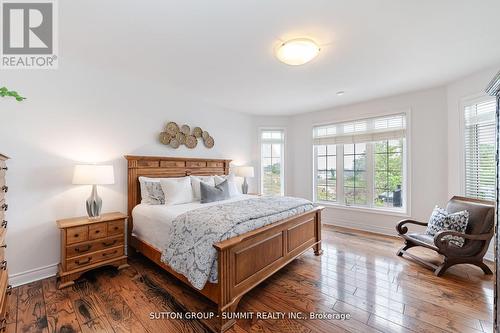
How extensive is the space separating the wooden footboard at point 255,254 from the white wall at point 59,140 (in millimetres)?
2096

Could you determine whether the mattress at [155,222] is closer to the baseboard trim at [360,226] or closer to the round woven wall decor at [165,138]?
the round woven wall decor at [165,138]

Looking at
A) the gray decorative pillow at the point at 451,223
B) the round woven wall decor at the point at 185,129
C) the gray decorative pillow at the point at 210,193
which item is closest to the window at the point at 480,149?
the gray decorative pillow at the point at 451,223

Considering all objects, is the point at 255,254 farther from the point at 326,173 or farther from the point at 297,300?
Answer: the point at 326,173

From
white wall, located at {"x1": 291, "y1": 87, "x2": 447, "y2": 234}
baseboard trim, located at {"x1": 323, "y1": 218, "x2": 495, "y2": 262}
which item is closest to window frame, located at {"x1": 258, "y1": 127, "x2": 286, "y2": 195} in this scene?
baseboard trim, located at {"x1": 323, "y1": 218, "x2": 495, "y2": 262}

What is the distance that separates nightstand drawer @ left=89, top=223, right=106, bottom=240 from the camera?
248cm

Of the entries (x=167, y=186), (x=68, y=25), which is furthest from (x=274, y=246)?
(x=68, y=25)

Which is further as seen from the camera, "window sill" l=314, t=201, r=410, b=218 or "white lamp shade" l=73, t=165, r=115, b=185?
"window sill" l=314, t=201, r=410, b=218

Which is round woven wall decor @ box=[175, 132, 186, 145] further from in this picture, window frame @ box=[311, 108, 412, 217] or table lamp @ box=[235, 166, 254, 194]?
window frame @ box=[311, 108, 412, 217]

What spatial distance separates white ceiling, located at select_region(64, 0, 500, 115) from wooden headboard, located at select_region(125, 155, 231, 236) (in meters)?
1.21

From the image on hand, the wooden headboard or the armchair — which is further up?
the wooden headboard

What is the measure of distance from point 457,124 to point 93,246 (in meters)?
5.25

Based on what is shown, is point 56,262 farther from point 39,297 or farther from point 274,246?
point 274,246

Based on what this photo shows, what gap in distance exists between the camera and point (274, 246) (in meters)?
2.40

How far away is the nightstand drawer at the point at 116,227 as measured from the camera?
262 centimetres
